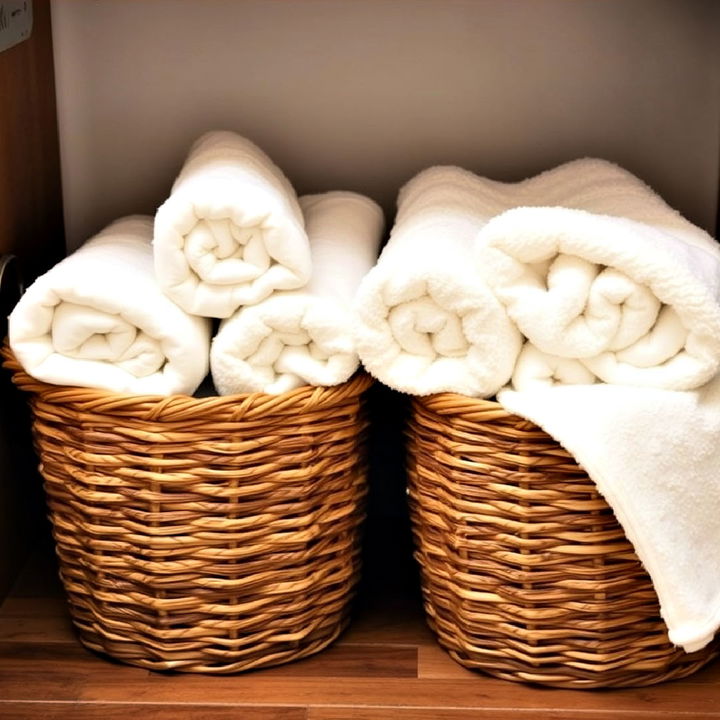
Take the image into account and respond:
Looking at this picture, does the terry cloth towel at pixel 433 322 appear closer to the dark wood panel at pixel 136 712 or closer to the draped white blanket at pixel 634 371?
the draped white blanket at pixel 634 371

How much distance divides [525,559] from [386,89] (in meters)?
0.62

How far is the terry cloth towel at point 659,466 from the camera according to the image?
43.9 inches

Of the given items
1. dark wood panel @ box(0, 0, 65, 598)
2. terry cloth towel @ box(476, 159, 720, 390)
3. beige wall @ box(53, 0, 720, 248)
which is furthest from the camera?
beige wall @ box(53, 0, 720, 248)

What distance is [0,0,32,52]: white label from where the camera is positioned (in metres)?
1.31

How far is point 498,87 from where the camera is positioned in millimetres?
Answer: 1528

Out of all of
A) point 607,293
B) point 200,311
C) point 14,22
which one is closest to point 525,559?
point 607,293

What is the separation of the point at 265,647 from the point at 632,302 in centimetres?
50

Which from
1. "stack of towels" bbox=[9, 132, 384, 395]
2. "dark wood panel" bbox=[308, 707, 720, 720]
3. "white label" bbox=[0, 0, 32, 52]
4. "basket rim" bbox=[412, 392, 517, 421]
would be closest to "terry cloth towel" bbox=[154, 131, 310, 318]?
"stack of towels" bbox=[9, 132, 384, 395]

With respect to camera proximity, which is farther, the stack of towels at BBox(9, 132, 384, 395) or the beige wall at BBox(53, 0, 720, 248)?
the beige wall at BBox(53, 0, 720, 248)

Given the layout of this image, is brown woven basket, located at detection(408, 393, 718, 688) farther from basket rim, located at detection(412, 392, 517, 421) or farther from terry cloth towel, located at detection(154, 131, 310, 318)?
terry cloth towel, located at detection(154, 131, 310, 318)

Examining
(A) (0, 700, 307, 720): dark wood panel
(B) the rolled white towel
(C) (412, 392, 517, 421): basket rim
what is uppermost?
(B) the rolled white towel

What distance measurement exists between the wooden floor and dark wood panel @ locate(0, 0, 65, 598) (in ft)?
0.60

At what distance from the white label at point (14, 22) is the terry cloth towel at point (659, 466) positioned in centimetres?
64

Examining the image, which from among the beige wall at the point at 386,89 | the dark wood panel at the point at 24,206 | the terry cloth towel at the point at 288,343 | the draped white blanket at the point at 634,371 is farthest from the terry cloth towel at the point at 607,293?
the dark wood panel at the point at 24,206
